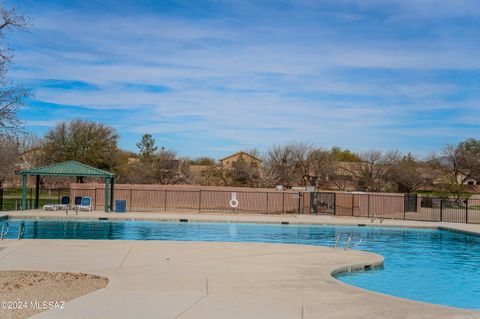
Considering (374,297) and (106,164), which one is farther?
(106,164)

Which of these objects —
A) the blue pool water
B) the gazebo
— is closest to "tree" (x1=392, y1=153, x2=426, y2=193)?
the blue pool water

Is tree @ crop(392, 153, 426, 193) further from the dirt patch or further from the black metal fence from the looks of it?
the dirt patch

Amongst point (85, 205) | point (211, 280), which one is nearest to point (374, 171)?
point (85, 205)

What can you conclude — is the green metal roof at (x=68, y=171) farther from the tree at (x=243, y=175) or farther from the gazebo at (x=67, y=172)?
the tree at (x=243, y=175)

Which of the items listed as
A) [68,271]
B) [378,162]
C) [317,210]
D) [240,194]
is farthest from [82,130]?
[68,271]

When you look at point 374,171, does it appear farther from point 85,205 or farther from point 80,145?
point 85,205

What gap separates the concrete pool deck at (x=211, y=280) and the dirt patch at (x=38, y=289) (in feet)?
1.15

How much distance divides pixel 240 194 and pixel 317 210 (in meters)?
5.77

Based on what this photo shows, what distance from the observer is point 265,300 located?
9.88m

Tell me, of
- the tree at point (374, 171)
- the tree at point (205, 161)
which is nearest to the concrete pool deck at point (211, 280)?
the tree at point (374, 171)

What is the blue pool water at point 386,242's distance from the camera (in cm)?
1403

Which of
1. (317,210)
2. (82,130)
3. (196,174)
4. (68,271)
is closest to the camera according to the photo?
(68,271)

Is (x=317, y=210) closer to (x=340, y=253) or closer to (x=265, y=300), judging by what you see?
(x=340, y=253)

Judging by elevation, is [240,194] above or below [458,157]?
below
